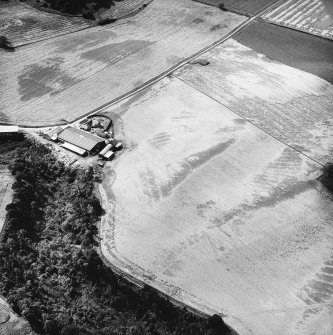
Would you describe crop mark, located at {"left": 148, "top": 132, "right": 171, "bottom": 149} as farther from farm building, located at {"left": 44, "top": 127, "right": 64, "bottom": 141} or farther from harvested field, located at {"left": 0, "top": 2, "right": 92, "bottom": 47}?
harvested field, located at {"left": 0, "top": 2, "right": 92, "bottom": 47}

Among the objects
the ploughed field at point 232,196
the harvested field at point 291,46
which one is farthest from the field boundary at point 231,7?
the ploughed field at point 232,196

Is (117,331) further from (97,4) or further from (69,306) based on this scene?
(97,4)

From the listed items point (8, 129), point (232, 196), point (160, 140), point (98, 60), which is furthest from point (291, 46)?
point (8, 129)

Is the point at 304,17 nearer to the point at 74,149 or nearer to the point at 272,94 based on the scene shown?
the point at 272,94

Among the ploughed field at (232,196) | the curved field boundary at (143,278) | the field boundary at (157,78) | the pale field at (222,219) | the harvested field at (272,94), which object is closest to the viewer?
the curved field boundary at (143,278)

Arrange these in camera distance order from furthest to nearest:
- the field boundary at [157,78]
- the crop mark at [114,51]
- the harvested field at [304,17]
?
1. the harvested field at [304,17]
2. the crop mark at [114,51]
3. the field boundary at [157,78]

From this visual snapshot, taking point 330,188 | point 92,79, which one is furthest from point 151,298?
point 92,79

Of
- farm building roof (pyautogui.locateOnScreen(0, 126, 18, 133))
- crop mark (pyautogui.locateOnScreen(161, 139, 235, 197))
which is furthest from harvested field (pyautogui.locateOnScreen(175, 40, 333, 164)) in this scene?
farm building roof (pyautogui.locateOnScreen(0, 126, 18, 133))

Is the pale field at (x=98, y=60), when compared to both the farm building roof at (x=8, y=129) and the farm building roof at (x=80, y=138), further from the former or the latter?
the farm building roof at (x=80, y=138)
